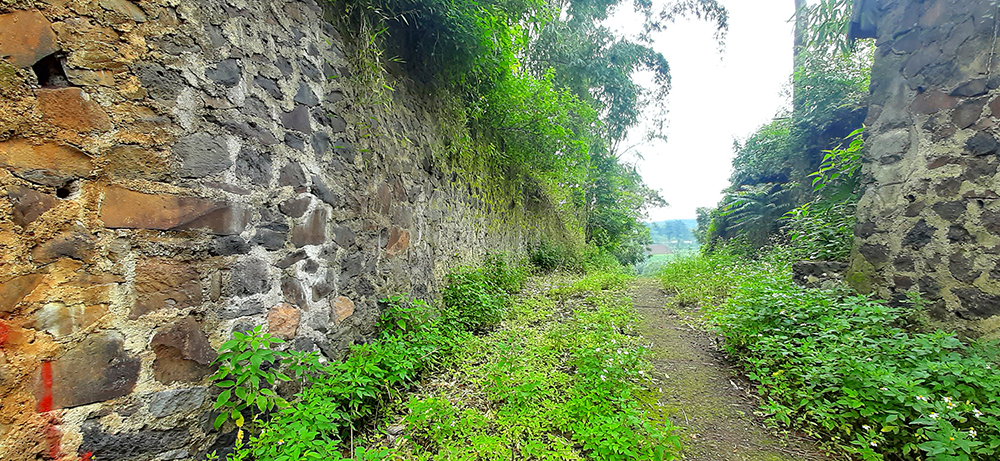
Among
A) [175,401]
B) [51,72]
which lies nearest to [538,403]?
[175,401]

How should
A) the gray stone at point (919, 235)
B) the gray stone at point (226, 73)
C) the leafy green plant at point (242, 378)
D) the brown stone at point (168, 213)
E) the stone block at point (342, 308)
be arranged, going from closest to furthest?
1. the brown stone at point (168, 213)
2. the leafy green plant at point (242, 378)
3. the gray stone at point (226, 73)
4. the stone block at point (342, 308)
5. the gray stone at point (919, 235)

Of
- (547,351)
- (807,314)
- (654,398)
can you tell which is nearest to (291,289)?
(547,351)

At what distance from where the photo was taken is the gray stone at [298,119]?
2.01m

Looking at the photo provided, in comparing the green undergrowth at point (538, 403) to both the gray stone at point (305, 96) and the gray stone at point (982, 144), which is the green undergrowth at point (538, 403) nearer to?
the gray stone at point (305, 96)

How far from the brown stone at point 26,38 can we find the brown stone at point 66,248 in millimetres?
608

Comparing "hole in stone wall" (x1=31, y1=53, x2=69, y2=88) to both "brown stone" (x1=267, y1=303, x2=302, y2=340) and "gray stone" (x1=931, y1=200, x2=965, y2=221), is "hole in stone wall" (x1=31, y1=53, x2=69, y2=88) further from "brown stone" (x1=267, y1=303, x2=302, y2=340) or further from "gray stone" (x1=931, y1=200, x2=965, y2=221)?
"gray stone" (x1=931, y1=200, x2=965, y2=221)

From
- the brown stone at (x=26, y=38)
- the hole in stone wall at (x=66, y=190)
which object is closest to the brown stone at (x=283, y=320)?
the hole in stone wall at (x=66, y=190)

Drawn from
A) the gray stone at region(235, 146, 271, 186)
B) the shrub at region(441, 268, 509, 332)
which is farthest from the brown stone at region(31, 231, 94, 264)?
the shrub at region(441, 268, 509, 332)

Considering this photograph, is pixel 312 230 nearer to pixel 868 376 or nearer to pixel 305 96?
pixel 305 96

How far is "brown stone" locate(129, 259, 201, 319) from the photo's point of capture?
1.42 metres

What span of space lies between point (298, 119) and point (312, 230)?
654 mm

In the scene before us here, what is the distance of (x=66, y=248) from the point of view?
1.29 m

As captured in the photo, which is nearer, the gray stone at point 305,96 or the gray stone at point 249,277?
the gray stone at point 249,277

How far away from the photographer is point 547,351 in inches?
117
